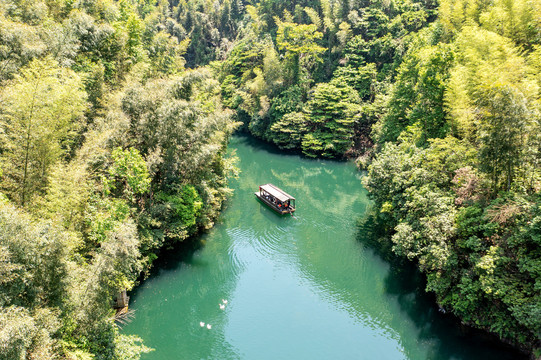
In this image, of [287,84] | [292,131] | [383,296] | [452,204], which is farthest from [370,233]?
[287,84]

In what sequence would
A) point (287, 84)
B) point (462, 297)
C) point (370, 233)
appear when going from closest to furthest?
point (462, 297), point (370, 233), point (287, 84)

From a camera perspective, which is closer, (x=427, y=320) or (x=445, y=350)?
(x=445, y=350)

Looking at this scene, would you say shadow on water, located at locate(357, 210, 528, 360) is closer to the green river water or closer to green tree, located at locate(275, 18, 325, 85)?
the green river water

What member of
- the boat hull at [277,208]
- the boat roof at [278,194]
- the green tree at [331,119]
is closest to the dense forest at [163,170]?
the boat hull at [277,208]

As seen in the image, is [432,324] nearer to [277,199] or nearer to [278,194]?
[277,199]

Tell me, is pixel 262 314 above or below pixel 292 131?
below

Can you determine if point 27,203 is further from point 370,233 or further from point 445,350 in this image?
point 370,233

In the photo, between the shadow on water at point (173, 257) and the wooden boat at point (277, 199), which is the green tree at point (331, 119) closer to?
the wooden boat at point (277, 199)
